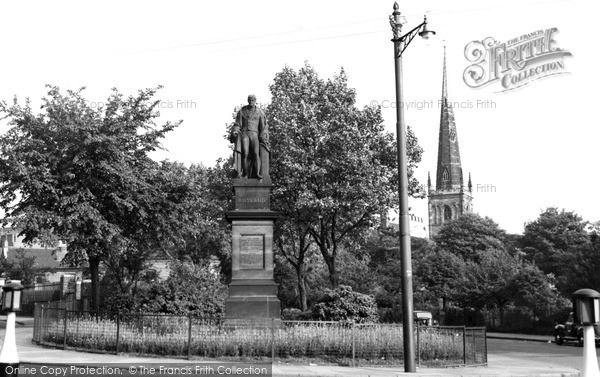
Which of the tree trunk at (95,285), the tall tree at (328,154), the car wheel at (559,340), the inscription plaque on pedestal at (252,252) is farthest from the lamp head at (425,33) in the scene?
the car wheel at (559,340)

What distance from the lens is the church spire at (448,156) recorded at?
6757 inches

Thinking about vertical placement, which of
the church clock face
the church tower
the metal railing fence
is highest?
the church clock face

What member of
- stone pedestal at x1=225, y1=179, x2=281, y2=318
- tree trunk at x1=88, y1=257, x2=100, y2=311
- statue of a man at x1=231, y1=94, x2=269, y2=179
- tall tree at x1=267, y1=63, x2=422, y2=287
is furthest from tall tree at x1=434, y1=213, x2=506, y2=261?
stone pedestal at x1=225, y1=179, x2=281, y2=318

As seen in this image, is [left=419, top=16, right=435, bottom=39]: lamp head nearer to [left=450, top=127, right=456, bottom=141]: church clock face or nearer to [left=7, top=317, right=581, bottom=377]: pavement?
[left=7, top=317, right=581, bottom=377]: pavement

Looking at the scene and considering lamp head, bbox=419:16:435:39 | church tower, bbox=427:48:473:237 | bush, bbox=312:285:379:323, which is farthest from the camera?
church tower, bbox=427:48:473:237

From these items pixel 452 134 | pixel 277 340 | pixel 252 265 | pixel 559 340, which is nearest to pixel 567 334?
pixel 559 340

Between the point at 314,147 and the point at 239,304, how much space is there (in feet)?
57.8

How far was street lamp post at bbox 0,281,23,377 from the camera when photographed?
8953mm

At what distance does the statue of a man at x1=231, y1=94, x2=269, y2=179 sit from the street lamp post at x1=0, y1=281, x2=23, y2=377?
13.9 meters

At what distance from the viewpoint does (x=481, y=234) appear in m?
103

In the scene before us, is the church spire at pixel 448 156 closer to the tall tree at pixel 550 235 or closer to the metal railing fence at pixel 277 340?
the tall tree at pixel 550 235

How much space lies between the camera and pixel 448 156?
173625 millimetres

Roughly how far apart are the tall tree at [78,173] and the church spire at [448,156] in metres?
143

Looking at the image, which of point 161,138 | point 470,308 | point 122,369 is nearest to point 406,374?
point 122,369
